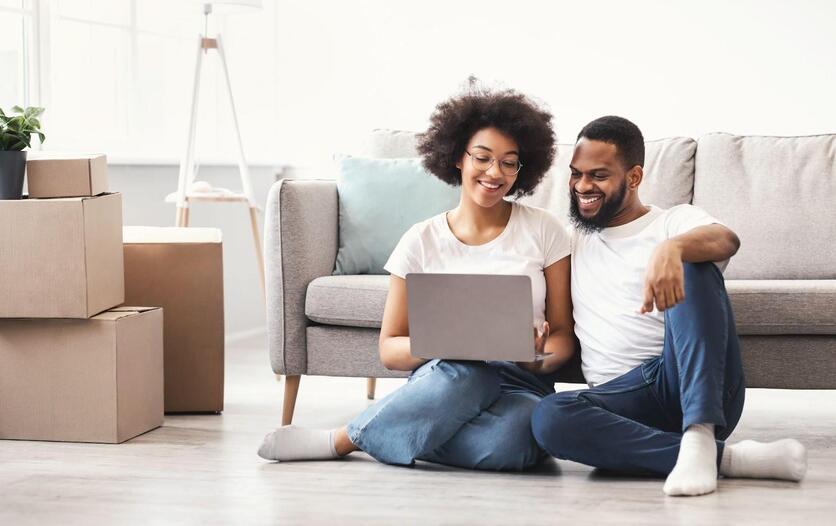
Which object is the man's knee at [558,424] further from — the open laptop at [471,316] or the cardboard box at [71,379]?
the cardboard box at [71,379]

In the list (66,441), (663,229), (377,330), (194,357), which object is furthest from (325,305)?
→ (663,229)

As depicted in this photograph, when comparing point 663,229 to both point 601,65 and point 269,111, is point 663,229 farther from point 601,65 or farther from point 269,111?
point 269,111

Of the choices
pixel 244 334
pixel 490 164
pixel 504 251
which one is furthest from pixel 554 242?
pixel 244 334

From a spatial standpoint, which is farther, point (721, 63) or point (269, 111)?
point (269, 111)

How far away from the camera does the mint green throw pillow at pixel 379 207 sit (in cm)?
306

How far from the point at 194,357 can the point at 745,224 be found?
1.62 metres

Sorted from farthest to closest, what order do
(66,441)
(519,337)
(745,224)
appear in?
(745,224) < (66,441) < (519,337)

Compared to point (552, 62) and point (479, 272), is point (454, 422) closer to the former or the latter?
point (479, 272)

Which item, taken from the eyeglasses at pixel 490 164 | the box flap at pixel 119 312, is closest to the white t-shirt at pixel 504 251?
the eyeglasses at pixel 490 164

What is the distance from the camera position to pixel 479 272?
7.93 ft

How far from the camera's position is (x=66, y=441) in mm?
2744

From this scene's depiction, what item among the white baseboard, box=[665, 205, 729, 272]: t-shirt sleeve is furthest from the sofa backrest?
the white baseboard

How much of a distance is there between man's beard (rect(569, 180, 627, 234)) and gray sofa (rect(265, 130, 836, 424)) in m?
0.37

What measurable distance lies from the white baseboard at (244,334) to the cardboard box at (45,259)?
6.34 ft
